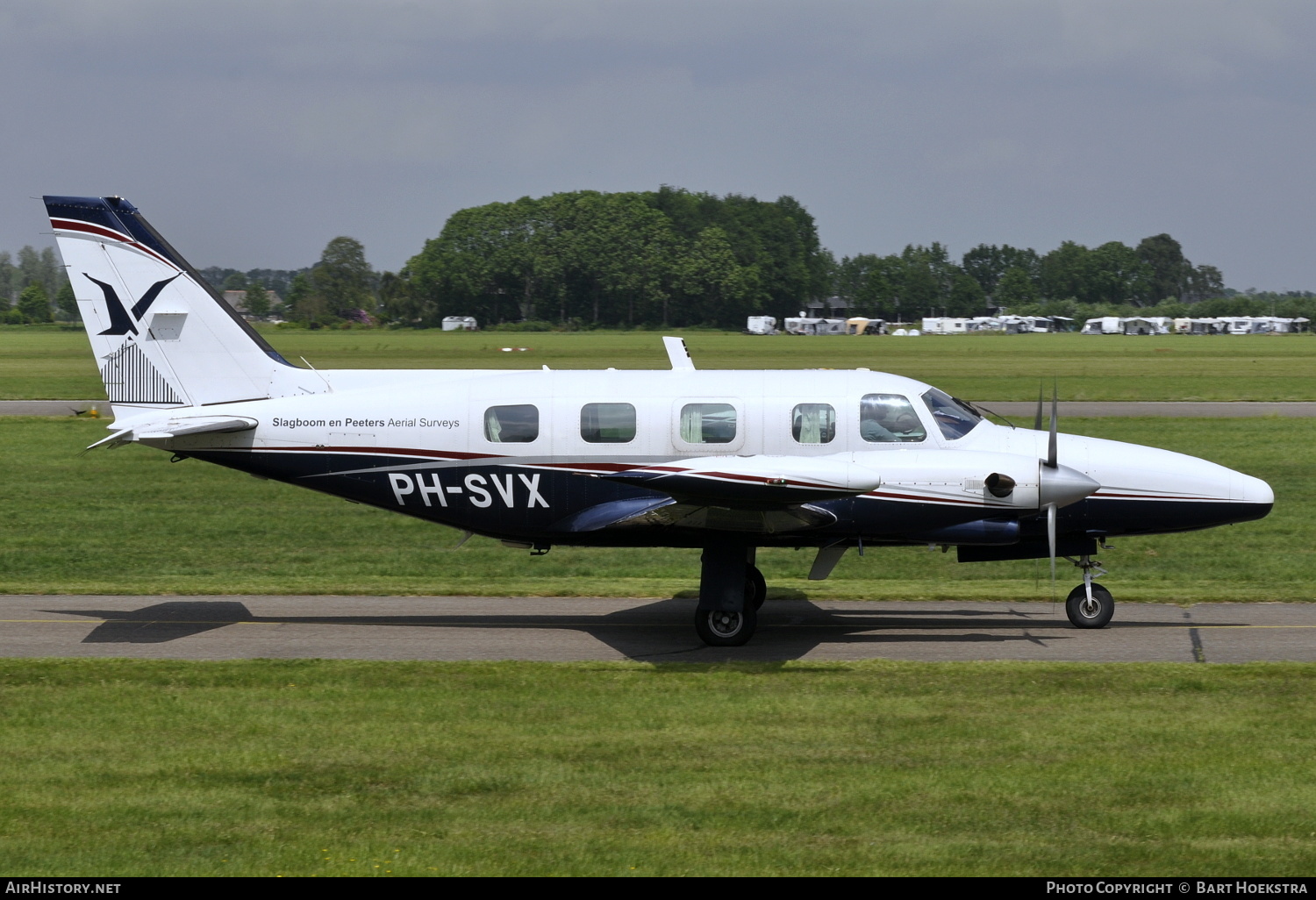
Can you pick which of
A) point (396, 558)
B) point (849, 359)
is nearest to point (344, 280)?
point (849, 359)

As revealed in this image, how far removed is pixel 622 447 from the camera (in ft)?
46.2

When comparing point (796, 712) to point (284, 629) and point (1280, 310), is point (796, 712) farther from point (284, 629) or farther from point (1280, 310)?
point (1280, 310)

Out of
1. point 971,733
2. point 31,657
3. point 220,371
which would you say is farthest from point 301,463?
point 971,733

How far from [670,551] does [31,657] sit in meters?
11.0

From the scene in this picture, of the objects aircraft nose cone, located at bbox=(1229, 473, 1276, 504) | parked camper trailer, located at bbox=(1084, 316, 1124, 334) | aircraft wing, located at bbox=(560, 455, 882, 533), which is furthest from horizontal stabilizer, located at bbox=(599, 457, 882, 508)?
parked camper trailer, located at bbox=(1084, 316, 1124, 334)

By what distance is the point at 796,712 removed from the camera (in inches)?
431

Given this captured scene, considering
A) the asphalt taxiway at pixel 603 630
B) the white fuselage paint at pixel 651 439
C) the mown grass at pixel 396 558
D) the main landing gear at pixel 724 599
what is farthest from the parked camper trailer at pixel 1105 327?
the main landing gear at pixel 724 599

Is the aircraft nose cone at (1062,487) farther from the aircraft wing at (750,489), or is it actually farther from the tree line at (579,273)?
the tree line at (579,273)

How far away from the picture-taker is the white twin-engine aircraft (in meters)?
13.4

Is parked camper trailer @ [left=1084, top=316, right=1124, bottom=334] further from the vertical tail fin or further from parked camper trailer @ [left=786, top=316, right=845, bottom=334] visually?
the vertical tail fin

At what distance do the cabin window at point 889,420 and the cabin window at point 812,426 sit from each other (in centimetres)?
34

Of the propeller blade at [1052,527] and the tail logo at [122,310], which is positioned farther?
the tail logo at [122,310]

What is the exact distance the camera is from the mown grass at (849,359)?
57.2 meters

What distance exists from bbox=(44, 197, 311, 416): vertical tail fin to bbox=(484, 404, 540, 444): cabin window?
2.90 m
